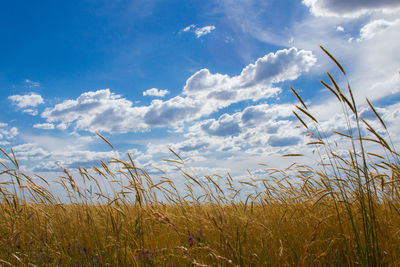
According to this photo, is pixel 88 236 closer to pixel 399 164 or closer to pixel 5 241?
pixel 5 241

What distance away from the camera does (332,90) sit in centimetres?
202

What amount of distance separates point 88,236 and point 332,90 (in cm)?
270

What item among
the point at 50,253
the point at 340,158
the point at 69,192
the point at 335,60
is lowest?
the point at 50,253

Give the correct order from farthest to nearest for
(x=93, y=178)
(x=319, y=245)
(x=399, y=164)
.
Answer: (x=93, y=178) → (x=399, y=164) → (x=319, y=245)

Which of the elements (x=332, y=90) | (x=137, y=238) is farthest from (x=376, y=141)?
(x=137, y=238)

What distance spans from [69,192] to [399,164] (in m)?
4.00

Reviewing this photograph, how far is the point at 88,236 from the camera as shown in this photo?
2.81 metres

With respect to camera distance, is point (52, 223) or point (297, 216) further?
point (52, 223)

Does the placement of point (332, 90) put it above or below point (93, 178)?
above

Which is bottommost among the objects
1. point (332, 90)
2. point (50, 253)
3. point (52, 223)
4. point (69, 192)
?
point (50, 253)

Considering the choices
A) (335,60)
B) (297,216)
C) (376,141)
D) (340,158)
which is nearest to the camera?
(335,60)

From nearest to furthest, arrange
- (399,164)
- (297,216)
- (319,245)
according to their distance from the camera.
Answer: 1. (319,245)
2. (399,164)
3. (297,216)

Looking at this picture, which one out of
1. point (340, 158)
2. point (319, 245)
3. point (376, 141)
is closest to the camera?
point (376, 141)

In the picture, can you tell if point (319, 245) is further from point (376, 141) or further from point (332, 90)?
point (332, 90)
